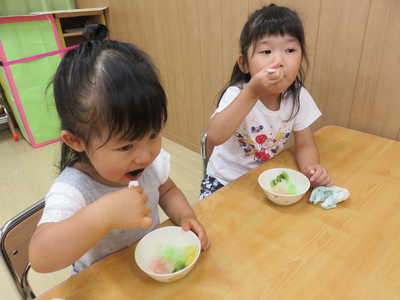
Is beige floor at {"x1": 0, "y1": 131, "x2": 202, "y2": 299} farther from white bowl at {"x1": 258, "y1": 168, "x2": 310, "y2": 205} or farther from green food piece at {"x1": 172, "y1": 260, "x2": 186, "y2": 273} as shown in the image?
green food piece at {"x1": 172, "y1": 260, "x2": 186, "y2": 273}

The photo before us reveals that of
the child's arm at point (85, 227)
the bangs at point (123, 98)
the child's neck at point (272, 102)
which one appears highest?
the bangs at point (123, 98)

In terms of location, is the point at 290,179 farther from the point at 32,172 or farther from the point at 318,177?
the point at 32,172

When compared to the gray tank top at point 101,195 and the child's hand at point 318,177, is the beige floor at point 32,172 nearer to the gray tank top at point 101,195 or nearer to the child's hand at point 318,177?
the gray tank top at point 101,195

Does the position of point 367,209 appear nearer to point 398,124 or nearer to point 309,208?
point 309,208

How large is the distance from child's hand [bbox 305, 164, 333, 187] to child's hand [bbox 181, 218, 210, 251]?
0.35m

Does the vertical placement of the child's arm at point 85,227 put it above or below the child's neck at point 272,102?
above

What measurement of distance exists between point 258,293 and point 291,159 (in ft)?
1.77

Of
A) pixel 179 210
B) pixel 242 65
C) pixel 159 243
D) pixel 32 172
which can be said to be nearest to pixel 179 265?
pixel 159 243

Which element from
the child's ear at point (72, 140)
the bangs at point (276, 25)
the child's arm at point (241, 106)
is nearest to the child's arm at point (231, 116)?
the child's arm at point (241, 106)

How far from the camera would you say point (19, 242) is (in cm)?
70

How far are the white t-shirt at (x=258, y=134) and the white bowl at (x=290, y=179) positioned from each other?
0.28m

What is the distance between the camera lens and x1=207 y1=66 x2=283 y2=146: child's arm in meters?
0.80

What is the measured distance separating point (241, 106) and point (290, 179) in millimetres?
249

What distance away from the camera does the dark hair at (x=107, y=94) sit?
544 mm
